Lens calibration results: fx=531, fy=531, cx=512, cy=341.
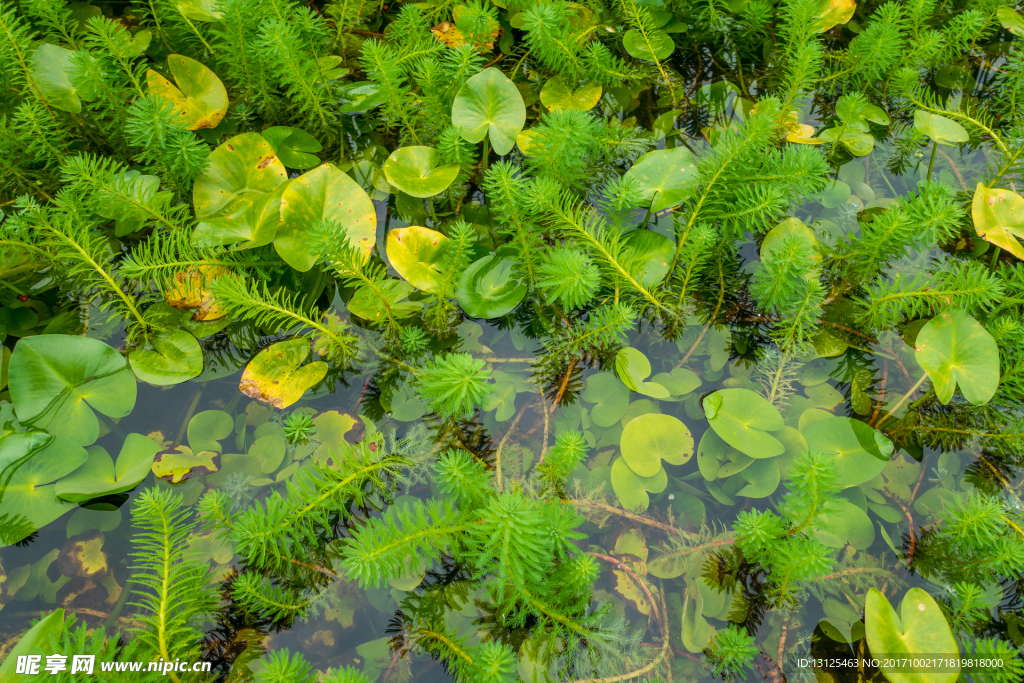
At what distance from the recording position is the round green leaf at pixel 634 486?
5.07ft

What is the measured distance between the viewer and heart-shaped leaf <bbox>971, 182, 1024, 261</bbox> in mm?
1682

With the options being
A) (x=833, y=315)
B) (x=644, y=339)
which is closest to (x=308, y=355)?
(x=644, y=339)

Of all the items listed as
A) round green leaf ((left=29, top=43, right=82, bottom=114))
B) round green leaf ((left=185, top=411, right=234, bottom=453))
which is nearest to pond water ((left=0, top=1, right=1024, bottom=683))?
round green leaf ((left=185, top=411, right=234, bottom=453))

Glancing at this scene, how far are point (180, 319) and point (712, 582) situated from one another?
1804 mm

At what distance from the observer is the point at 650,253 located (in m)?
1.69

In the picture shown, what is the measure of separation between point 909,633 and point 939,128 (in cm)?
166

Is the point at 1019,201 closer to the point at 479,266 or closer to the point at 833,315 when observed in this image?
the point at 833,315

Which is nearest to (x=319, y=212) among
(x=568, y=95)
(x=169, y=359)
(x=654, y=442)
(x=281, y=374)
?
(x=281, y=374)

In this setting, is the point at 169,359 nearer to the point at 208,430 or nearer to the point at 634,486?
the point at 208,430

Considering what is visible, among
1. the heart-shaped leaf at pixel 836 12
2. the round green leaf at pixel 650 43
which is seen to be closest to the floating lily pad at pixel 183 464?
the round green leaf at pixel 650 43

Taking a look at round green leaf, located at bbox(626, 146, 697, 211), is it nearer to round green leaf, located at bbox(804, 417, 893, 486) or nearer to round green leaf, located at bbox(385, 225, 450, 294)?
round green leaf, located at bbox(385, 225, 450, 294)

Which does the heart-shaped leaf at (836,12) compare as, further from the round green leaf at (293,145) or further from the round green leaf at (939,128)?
the round green leaf at (293,145)

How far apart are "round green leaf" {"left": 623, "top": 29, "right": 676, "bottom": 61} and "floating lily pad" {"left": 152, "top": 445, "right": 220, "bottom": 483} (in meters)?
1.99

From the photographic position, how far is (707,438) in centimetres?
161
